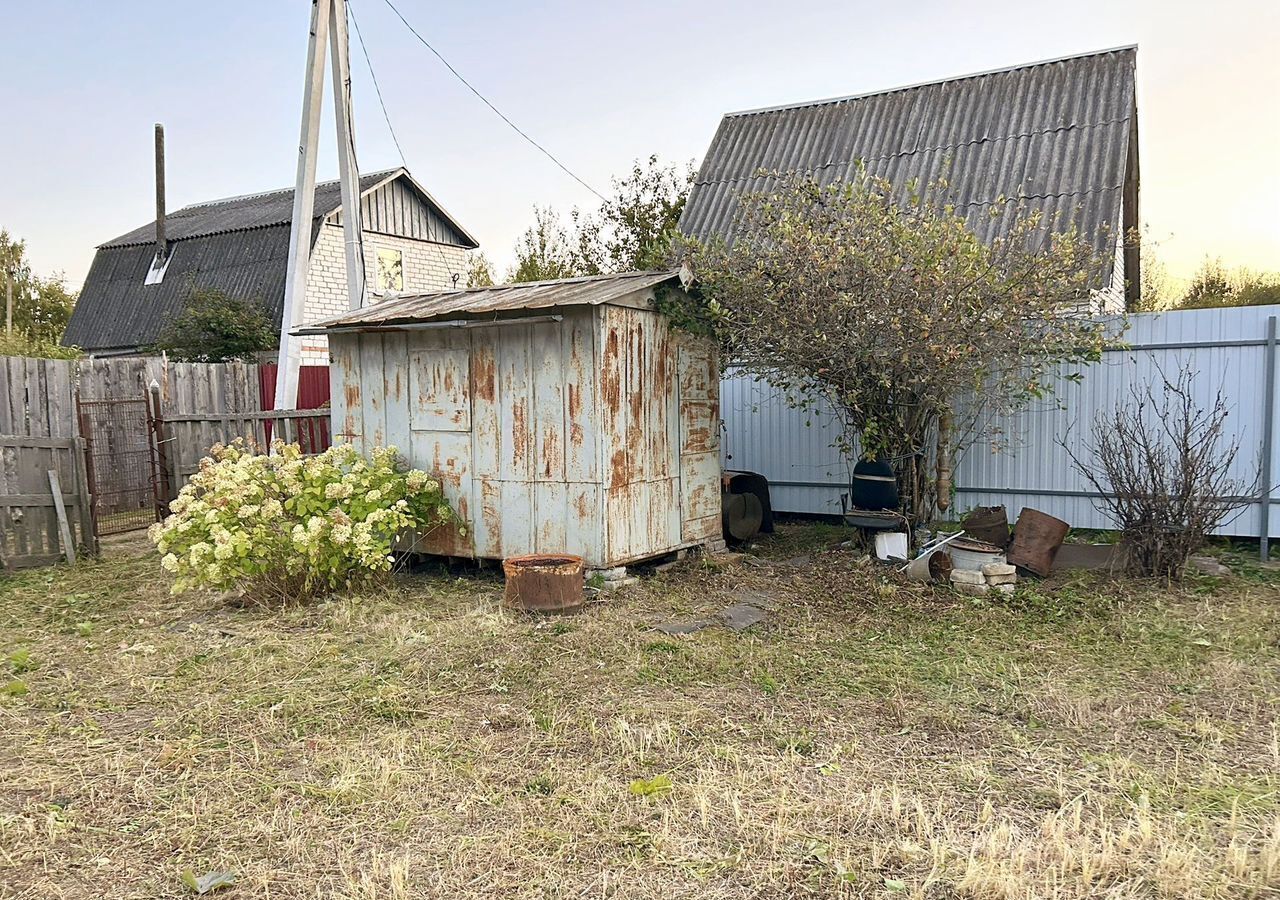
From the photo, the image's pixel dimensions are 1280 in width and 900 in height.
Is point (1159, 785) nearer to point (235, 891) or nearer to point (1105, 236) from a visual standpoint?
point (235, 891)

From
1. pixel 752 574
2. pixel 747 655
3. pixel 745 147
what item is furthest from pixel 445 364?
pixel 745 147

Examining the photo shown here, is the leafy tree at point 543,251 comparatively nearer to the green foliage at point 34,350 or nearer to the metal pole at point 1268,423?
the green foliage at point 34,350

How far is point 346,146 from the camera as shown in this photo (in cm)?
1074

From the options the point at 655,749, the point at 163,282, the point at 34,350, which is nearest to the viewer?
the point at 655,749

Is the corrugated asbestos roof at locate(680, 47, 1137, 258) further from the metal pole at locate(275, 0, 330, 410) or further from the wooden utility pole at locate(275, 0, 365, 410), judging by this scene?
the metal pole at locate(275, 0, 330, 410)

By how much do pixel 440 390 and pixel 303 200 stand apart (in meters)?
4.58

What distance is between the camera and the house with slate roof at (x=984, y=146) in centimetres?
995

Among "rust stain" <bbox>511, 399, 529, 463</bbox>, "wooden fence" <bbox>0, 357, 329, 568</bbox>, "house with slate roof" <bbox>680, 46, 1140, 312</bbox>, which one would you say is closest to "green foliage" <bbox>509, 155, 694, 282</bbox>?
"house with slate roof" <bbox>680, 46, 1140, 312</bbox>

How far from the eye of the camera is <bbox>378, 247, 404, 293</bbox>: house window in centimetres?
2019

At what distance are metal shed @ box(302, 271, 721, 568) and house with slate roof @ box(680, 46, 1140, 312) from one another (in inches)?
146

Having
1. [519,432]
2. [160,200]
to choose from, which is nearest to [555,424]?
[519,432]

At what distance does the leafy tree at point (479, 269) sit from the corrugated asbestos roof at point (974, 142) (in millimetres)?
11563

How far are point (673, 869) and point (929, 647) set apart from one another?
2.91 m

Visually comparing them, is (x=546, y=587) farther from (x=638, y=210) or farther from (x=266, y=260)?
(x=266, y=260)
